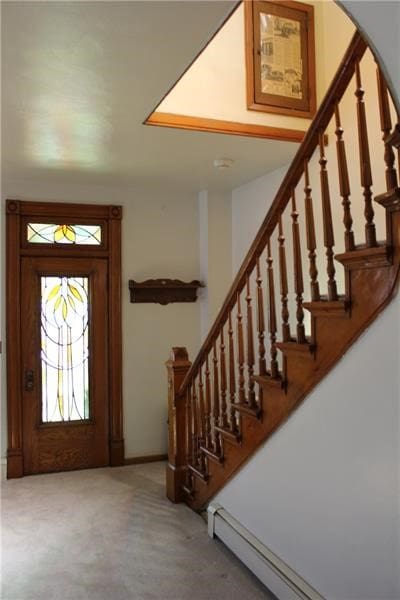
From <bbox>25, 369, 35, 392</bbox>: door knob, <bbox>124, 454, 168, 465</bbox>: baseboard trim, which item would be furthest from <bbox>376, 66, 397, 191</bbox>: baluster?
<bbox>124, 454, 168, 465</bbox>: baseboard trim

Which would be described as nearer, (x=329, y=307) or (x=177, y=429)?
(x=329, y=307)

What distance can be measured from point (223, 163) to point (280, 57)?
2.70ft

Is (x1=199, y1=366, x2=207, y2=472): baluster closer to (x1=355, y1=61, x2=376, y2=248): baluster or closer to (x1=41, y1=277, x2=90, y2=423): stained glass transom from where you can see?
(x1=41, y1=277, x2=90, y2=423): stained glass transom

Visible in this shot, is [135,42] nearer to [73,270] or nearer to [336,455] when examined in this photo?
[336,455]

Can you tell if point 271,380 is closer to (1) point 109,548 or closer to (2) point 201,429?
(2) point 201,429

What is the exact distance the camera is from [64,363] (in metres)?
4.36

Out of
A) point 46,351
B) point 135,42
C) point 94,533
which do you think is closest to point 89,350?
point 46,351

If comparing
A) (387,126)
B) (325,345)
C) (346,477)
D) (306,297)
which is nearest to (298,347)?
(325,345)

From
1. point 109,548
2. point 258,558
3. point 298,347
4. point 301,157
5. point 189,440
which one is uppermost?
point 301,157

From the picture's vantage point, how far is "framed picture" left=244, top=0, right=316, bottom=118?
330 cm

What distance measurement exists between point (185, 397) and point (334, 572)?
5.74ft

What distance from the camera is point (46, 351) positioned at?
4.31m

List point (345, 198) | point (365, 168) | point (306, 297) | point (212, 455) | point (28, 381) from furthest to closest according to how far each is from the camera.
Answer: point (28, 381), point (306, 297), point (212, 455), point (345, 198), point (365, 168)

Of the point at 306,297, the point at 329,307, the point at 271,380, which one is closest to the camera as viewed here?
the point at 329,307
